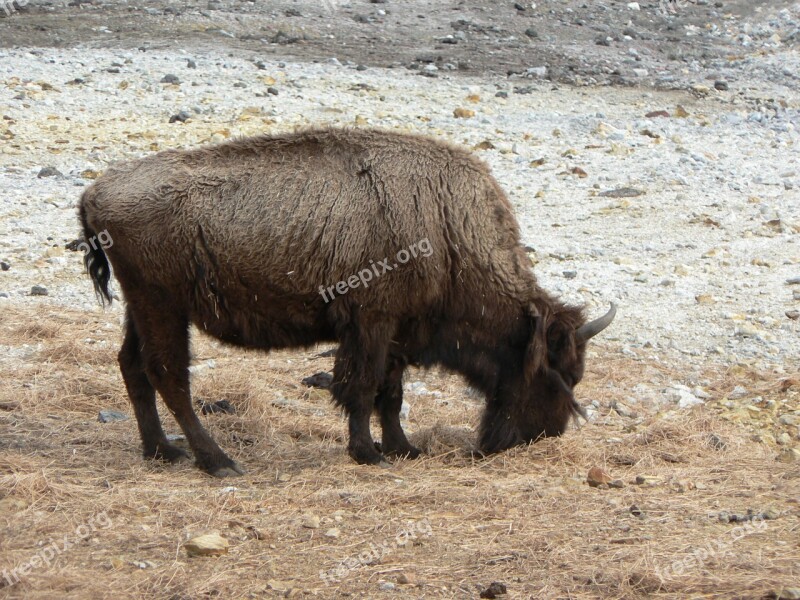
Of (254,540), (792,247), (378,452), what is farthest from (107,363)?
(792,247)

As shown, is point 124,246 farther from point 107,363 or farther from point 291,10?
point 291,10

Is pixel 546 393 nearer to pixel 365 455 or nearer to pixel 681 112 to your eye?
pixel 365 455

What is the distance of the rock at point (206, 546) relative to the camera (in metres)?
4.58

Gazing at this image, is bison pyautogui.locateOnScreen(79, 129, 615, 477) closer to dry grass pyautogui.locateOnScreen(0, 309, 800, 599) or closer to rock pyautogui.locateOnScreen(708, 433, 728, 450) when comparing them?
dry grass pyautogui.locateOnScreen(0, 309, 800, 599)

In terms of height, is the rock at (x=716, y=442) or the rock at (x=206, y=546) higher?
the rock at (x=206, y=546)

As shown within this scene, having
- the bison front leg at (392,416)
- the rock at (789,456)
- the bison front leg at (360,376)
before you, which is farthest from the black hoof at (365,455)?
the rock at (789,456)

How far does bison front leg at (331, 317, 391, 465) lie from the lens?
6121mm

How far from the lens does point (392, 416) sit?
6.51 metres

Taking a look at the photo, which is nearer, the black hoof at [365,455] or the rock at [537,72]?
the black hoof at [365,455]

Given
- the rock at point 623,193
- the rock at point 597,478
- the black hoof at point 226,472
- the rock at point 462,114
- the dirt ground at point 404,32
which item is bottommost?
the black hoof at point 226,472

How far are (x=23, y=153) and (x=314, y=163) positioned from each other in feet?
24.5

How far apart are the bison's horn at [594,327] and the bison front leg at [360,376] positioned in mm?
1170

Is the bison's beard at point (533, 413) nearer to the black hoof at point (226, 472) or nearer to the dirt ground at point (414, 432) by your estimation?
the dirt ground at point (414, 432)

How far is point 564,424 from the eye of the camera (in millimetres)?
6488
